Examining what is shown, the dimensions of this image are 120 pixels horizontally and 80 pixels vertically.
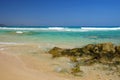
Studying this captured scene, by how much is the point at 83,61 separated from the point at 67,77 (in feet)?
7.72

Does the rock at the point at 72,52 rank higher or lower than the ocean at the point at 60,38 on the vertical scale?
higher

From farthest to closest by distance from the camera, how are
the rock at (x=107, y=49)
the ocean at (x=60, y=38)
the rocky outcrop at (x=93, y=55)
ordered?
the ocean at (x=60, y=38)
the rock at (x=107, y=49)
the rocky outcrop at (x=93, y=55)

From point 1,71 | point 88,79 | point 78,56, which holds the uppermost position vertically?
point 1,71

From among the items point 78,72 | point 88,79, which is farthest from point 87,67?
point 88,79

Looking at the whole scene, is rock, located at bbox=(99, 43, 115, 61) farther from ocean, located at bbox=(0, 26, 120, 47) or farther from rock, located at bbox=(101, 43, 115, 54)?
ocean, located at bbox=(0, 26, 120, 47)

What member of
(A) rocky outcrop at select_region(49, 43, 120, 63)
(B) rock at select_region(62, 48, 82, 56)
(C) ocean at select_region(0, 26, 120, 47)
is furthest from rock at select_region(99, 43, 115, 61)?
(C) ocean at select_region(0, 26, 120, 47)

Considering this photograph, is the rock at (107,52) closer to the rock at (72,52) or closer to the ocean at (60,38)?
the rock at (72,52)

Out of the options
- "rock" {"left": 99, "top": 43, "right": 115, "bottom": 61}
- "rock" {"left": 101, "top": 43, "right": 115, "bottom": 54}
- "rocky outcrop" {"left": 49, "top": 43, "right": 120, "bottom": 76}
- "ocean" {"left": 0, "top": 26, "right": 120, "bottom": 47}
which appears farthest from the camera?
"ocean" {"left": 0, "top": 26, "right": 120, "bottom": 47}

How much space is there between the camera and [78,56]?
30.0 feet

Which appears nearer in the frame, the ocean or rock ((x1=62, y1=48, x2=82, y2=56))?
rock ((x1=62, y1=48, x2=82, y2=56))

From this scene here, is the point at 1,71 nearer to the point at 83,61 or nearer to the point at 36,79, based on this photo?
the point at 36,79

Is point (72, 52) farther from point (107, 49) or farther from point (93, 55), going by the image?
point (107, 49)

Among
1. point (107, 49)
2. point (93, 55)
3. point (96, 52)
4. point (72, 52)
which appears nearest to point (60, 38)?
point (72, 52)

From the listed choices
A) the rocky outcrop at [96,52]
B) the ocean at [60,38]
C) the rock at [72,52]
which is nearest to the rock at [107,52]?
the rocky outcrop at [96,52]
